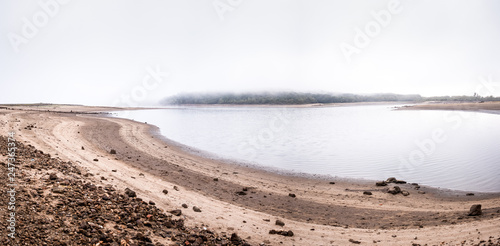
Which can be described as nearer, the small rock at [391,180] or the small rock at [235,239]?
the small rock at [235,239]

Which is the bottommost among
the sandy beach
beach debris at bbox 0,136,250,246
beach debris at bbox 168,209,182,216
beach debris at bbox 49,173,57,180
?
the sandy beach

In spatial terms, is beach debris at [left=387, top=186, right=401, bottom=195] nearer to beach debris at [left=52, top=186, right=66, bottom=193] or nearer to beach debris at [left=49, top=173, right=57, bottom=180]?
beach debris at [left=52, top=186, right=66, bottom=193]

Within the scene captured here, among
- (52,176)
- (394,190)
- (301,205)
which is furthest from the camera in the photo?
(394,190)

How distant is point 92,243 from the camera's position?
4449 mm

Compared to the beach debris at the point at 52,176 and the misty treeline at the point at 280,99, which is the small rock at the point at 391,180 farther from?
the misty treeline at the point at 280,99

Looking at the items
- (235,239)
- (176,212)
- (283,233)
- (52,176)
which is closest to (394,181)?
(283,233)

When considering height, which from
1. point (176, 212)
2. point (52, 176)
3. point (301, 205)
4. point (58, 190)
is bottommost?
point (301, 205)

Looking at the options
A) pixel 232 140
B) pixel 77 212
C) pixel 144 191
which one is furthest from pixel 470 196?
pixel 232 140

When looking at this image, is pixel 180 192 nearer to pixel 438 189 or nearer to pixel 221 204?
pixel 221 204

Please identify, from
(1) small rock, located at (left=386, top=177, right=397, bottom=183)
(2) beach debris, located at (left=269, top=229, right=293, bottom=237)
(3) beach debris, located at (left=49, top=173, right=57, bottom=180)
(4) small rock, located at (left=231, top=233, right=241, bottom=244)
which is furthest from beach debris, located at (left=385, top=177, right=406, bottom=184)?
(3) beach debris, located at (left=49, top=173, right=57, bottom=180)

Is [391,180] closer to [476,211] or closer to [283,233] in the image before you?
[476,211]

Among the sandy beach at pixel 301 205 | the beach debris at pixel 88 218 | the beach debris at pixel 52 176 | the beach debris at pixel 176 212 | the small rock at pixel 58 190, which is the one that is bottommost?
the sandy beach at pixel 301 205

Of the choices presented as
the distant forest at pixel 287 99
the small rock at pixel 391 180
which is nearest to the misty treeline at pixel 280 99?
the distant forest at pixel 287 99

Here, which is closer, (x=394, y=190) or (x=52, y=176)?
(x=52, y=176)
